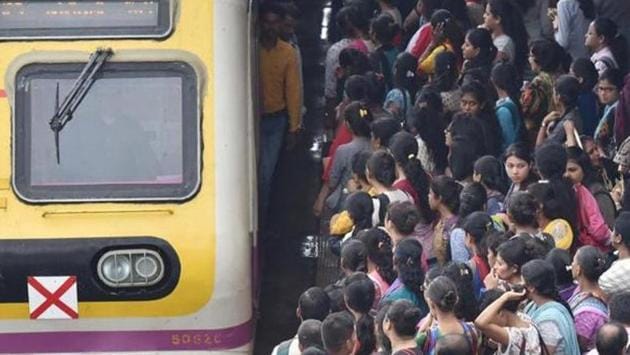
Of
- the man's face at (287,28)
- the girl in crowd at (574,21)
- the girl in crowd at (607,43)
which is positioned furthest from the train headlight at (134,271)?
the girl in crowd at (574,21)

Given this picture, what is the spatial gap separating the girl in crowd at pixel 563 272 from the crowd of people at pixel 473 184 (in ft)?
0.03

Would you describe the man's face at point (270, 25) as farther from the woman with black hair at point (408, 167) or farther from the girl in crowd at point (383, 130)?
the woman with black hair at point (408, 167)

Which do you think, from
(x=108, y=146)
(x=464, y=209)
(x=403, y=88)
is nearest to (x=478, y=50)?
(x=403, y=88)

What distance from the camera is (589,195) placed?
10.3m

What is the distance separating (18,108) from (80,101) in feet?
0.98

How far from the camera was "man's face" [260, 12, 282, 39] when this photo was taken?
12812mm

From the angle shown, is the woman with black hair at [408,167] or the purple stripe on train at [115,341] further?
the woman with black hair at [408,167]

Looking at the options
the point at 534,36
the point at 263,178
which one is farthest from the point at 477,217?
the point at 534,36

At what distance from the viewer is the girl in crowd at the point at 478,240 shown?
9.50 metres

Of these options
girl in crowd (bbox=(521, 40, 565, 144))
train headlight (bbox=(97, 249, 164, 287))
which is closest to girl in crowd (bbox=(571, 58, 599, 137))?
girl in crowd (bbox=(521, 40, 565, 144))

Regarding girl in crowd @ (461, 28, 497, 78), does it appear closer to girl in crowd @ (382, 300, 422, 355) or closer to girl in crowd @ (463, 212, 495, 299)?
girl in crowd @ (463, 212, 495, 299)

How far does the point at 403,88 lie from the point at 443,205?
2.52 meters

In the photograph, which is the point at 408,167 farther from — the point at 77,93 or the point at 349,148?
the point at 77,93

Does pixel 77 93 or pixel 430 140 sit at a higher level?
pixel 77 93
